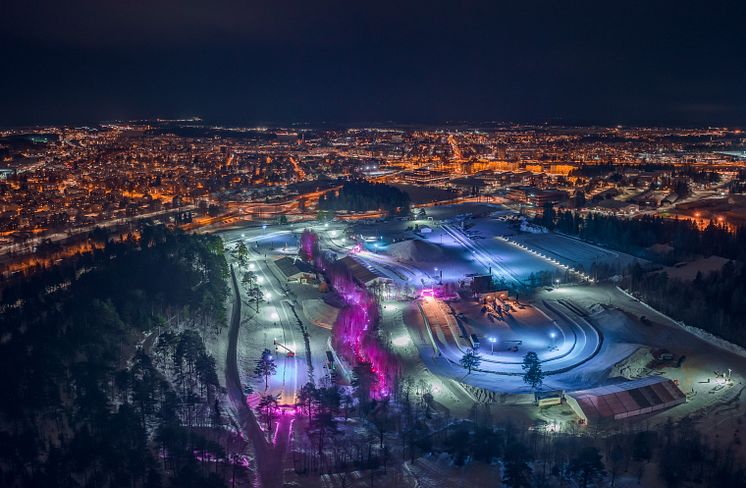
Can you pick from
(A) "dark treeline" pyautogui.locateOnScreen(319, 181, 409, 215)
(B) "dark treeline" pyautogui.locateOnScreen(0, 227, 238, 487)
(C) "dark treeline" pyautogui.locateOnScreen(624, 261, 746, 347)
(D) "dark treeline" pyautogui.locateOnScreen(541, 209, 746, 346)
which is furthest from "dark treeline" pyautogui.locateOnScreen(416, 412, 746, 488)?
(A) "dark treeline" pyautogui.locateOnScreen(319, 181, 409, 215)

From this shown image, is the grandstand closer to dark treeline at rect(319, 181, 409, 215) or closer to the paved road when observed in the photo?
the paved road

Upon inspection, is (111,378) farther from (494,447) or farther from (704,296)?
(704,296)

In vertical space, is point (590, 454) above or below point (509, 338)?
above

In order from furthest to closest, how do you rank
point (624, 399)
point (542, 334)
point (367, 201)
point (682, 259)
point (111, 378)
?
point (367, 201)
point (682, 259)
point (542, 334)
point (111, 378)
point (624, 399)

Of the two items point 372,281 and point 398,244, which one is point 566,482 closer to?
point 372,281

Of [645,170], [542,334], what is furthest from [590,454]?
[645,170]

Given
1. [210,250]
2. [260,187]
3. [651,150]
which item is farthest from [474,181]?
[651,150]

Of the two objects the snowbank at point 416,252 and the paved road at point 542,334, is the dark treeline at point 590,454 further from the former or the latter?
the snowbank at point 416,252
